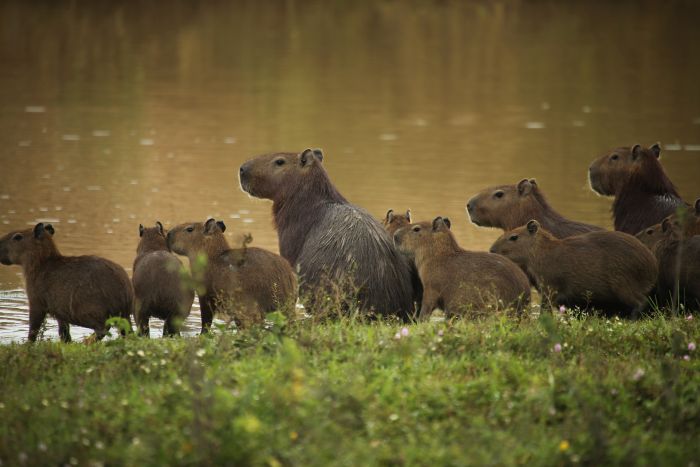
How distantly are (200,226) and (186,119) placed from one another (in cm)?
1151

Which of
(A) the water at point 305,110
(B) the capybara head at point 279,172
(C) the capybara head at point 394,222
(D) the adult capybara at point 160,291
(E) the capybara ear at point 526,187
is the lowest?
(A) the water at point 305,110

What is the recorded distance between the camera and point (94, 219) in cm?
1193

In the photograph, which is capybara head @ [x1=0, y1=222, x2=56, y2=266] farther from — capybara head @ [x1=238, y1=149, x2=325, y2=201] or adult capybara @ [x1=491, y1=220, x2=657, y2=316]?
adult capybara @ [x1=491, y1=220, x2=657, y2=316]

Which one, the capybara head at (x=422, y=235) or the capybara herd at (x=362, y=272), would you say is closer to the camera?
the capybara herd at (x=362, y=272)

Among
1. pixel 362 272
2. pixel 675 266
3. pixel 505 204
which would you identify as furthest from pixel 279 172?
pixel 675 266

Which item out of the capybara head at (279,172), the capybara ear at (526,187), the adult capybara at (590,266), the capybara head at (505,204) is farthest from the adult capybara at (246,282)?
the capybara ear at (526,187)

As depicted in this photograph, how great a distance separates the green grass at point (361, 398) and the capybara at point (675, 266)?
997 millimetres

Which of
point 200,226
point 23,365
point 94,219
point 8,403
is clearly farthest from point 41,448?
point 94,219

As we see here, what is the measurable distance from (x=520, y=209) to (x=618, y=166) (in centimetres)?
114

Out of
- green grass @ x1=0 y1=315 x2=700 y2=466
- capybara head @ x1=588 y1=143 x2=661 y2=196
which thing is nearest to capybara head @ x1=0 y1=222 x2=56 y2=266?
green grass @ x1=0 y1=315 x2=700 y2=466

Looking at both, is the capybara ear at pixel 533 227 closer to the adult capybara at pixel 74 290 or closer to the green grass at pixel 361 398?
the green grass at pixel 361 398

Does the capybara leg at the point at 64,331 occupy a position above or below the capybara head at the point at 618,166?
below

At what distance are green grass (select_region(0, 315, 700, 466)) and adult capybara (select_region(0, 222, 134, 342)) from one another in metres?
0.77

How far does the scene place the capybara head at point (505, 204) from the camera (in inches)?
339
